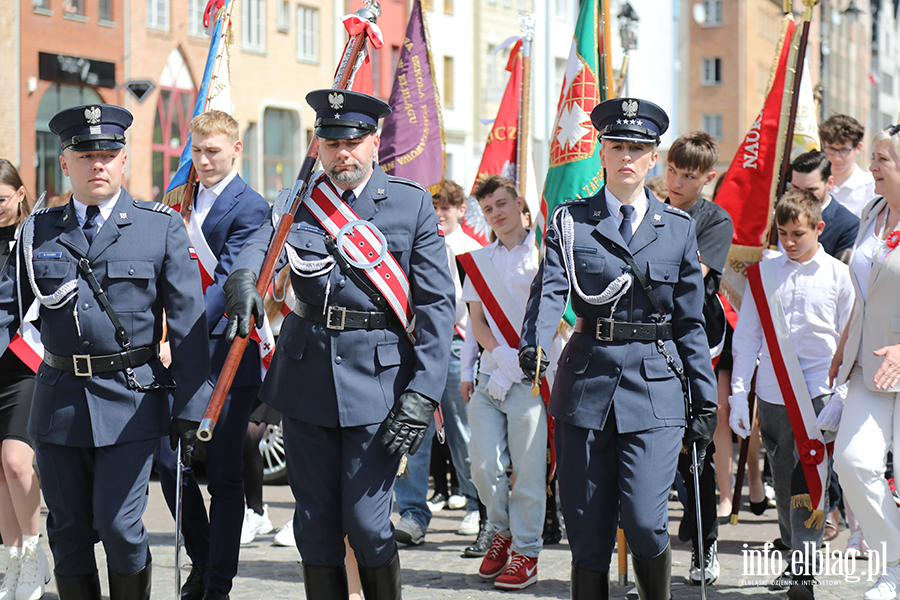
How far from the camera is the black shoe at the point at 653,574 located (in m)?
4.62

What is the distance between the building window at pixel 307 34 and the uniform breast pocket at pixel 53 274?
98.5 feet

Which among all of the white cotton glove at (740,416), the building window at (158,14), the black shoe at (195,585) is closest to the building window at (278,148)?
the building window at (158,14)

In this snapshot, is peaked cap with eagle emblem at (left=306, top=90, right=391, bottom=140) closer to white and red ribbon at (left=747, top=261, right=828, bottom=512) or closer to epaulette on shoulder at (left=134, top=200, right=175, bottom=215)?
epaulette on shoulder at (left=134, top=200, right=175, bottom=215)

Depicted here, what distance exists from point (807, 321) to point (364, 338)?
2714mm

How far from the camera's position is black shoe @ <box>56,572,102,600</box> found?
4.62m

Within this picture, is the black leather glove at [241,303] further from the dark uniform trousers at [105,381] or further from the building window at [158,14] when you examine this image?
the building window at [158,14]

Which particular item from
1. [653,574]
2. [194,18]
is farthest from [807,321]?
[194,18]

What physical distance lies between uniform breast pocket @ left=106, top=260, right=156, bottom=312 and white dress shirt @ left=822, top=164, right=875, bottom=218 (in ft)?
18.2

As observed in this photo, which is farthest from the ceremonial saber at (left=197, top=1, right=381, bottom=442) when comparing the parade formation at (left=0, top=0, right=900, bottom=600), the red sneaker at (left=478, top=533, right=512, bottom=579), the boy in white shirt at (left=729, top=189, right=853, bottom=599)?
the boy in white shirt at (left=729, top=189, right=853, bottom=599)

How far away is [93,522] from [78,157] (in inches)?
58.8

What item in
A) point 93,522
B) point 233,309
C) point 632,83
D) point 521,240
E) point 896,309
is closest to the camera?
point 233,309

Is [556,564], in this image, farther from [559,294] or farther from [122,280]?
[122,280]

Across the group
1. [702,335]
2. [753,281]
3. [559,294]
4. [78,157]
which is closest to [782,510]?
[753,281]

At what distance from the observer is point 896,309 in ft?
16.9
